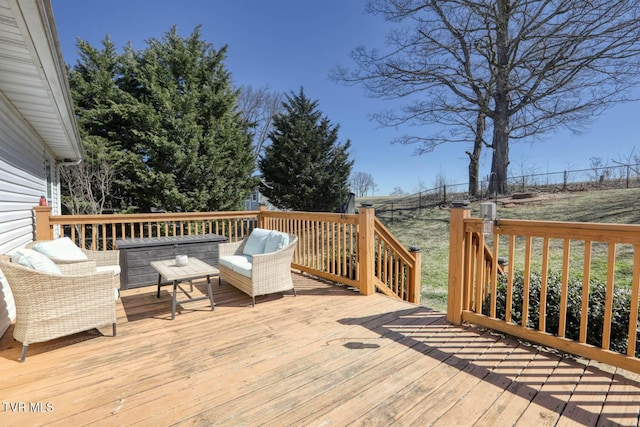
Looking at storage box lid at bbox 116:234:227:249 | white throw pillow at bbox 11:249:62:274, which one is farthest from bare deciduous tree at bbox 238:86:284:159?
white throw pillow at bbox 11:249:62:274

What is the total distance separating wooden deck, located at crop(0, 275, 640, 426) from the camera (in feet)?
5.74

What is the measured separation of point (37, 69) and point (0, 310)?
90.2 inches

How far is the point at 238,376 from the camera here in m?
2.16

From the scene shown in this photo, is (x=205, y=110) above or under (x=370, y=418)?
above

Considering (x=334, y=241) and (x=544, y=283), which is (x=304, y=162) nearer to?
(x=334, y=241)

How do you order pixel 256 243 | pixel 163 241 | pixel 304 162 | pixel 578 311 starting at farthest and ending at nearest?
1. pixel 304 162
2. pixel 163 241
3. pixel 256 243
4. pixel 578 311

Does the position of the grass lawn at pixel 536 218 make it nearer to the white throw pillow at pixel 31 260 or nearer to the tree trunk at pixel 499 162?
the tree trunk at pixel 499 162

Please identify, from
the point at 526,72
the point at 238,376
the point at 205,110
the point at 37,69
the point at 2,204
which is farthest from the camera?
the point at 526,72

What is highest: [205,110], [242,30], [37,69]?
[242,30]

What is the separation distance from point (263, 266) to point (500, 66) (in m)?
12.8

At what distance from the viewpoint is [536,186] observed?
548 inches

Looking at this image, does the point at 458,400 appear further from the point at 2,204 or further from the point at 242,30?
the point at 242,30

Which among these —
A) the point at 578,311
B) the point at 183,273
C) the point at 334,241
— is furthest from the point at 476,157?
the point at 183,273

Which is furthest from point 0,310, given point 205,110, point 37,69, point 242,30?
point 242,30
